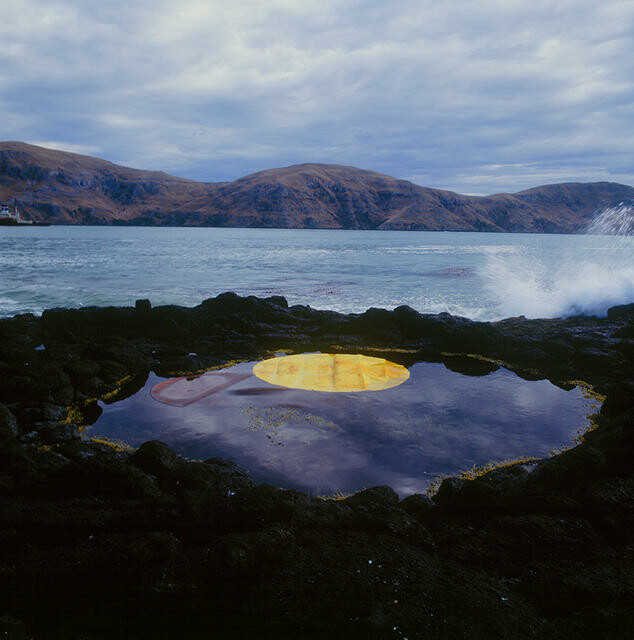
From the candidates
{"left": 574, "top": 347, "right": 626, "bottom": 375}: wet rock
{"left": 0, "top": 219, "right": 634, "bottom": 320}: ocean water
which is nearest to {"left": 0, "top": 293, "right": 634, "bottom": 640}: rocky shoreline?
{"left": 574, "top": 347, "right": 626, "bottom": 375}: wet rock

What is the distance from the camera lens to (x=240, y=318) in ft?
48.1

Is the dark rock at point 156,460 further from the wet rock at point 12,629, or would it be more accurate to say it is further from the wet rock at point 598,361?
the wet rock at point 598,361

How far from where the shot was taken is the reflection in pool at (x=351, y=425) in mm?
6645

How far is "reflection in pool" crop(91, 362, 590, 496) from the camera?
664 centimetres

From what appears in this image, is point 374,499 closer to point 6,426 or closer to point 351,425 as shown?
point 351,425

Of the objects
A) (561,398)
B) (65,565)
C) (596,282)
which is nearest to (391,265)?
(596,282)

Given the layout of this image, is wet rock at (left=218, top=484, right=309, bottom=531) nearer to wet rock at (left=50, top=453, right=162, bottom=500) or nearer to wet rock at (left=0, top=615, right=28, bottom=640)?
wet rock at (left=50, top=453, right=162, bottom=500)

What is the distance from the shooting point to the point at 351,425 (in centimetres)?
798

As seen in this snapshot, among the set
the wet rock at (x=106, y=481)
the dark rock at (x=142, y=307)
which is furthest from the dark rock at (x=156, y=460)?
the dark rock at (x=142, y=307)

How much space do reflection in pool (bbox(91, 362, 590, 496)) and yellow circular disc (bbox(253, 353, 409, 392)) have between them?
0.30 meters

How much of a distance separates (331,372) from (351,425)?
2.64 m

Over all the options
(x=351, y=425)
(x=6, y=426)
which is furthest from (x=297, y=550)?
(x=6, y=426)

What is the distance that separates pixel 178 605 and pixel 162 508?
135cm

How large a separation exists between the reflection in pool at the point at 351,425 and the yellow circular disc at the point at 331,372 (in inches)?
11.7
